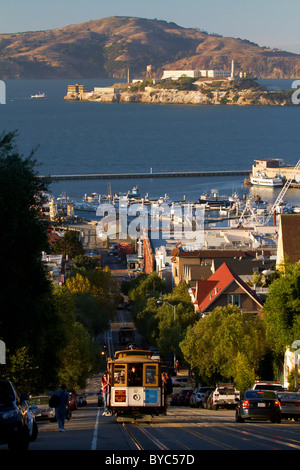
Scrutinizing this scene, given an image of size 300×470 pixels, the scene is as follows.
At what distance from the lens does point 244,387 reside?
41156 mm

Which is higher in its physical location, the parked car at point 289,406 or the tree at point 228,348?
the parked car at point 289,406

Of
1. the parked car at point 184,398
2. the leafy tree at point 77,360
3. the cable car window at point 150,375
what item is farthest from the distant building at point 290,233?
the cable car window at point 150,375

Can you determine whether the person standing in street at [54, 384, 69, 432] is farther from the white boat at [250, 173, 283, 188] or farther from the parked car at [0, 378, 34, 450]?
the white boat at [250, 173, 283, 188]

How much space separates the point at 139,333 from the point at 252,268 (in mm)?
9383

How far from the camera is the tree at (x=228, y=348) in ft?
140

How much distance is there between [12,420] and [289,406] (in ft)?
38.3

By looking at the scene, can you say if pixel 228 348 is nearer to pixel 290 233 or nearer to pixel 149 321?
pixel 290 233

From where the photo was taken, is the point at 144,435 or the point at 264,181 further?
the point at 264,181

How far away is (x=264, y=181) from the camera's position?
183 meters

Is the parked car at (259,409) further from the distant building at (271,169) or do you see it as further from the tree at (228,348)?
the distant building at (271,169)

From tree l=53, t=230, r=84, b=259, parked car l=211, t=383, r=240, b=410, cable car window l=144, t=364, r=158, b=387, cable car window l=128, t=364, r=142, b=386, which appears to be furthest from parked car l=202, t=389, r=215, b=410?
tree l=53, t=230, r=84, b=259

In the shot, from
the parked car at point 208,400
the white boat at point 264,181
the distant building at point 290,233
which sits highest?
the white boat at point 264,181

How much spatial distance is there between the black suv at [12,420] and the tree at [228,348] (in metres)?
25.3

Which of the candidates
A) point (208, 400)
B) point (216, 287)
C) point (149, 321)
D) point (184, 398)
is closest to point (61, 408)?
point (208, 400)
